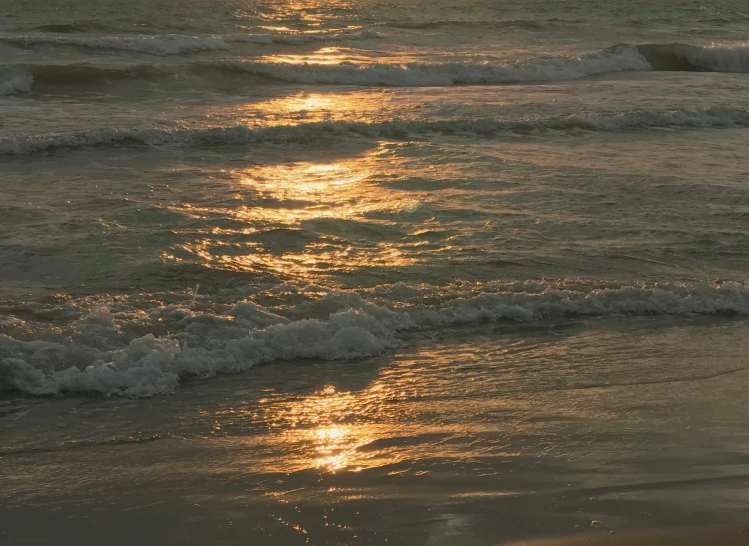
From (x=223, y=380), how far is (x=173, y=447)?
886 mm

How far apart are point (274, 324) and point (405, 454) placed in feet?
6.11

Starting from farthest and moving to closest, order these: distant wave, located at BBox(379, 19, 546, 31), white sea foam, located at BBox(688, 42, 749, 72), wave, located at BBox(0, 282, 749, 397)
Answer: distant wave, located at BBox(379, 19, 546, 31)
white sea foam, located at BBox(688, 42, 749, 72)
wave, located at BBox(0, 282, 749, 397)

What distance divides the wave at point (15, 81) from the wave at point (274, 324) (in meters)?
11.8

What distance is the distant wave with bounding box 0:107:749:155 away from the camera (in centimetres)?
1135

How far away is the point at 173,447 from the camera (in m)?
4.13

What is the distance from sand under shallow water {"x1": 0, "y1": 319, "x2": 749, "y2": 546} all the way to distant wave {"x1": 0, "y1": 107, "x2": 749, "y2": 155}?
728 centimetres

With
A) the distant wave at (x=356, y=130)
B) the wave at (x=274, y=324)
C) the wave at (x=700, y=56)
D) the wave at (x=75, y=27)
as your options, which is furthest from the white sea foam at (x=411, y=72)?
the wave at (x=274, y=324)

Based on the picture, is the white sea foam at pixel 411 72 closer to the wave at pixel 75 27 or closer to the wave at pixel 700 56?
the wave at pixel 700 56

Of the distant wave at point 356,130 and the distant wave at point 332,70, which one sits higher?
the distant wave at point 332,70

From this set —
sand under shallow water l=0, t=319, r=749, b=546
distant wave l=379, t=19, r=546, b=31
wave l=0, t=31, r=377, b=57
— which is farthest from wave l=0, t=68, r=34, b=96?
distant wave l=379, t=19, r=546, b=31

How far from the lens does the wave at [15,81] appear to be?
52.7ft

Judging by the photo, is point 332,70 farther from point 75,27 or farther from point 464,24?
point 464,24

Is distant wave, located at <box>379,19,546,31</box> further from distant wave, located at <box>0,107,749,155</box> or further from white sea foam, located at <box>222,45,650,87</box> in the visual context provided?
distant wave, located at <box>0,107,749,155</box>

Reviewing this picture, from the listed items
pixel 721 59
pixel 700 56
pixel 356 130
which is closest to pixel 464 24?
pixel 700 56
